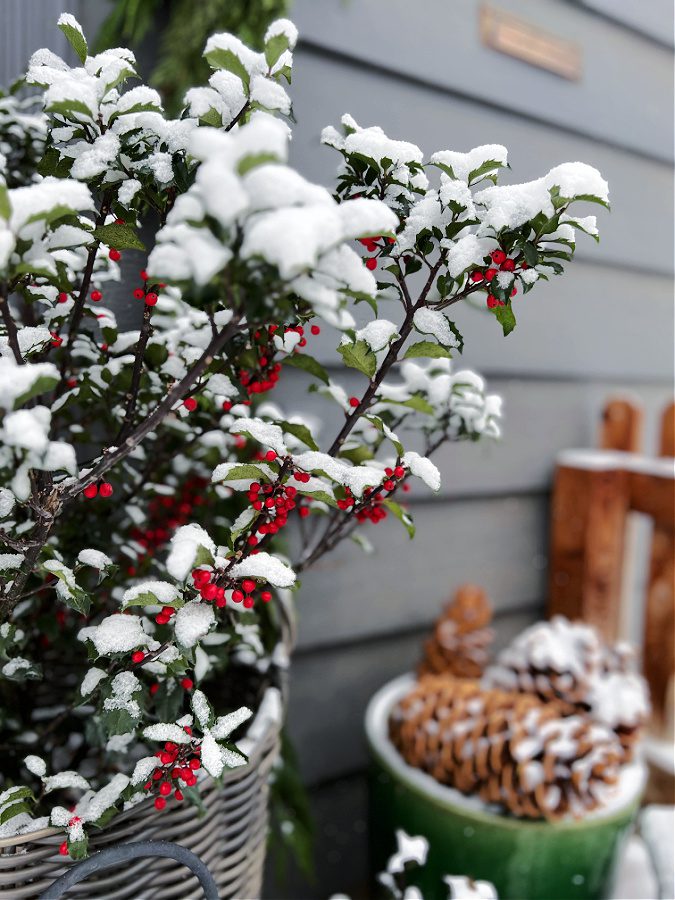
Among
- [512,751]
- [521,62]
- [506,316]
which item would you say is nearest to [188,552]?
[506,316]

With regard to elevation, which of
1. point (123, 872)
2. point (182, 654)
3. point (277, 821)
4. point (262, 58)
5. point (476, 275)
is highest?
point (262, 58)

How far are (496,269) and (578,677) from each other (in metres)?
0.73

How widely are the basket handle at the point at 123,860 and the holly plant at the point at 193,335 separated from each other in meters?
0.02

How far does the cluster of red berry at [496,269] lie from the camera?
455 mm

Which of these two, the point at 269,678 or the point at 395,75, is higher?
the point at 395,75

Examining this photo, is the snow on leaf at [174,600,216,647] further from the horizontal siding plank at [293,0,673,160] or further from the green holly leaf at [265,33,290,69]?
the horizontal siding plank at [293,0,673,160]

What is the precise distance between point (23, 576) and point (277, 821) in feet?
2.17

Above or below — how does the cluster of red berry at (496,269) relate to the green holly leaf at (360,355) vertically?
above

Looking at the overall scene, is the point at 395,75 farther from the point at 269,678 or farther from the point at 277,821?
the point at 277,821

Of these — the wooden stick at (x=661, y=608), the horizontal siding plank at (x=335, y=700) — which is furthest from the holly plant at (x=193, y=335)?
the wooden stick at (x=661, y=608)

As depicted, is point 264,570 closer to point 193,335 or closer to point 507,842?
point 193,335

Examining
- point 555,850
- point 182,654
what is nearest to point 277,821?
point 555,850

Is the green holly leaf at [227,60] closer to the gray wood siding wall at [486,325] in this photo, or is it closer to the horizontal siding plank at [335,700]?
the gray wood siding wall at [486,325]

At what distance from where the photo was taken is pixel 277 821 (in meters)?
0.95
